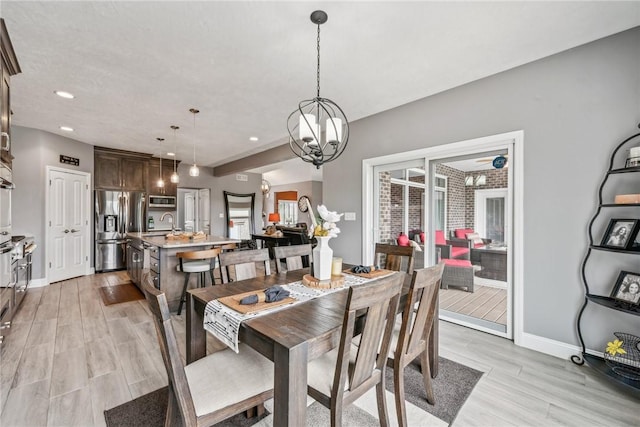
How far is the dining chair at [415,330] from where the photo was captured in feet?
5.01

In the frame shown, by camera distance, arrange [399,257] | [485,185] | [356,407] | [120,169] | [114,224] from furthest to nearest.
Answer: [120,169] < [114,224] < [485,185] < [399,257] < [356,407]

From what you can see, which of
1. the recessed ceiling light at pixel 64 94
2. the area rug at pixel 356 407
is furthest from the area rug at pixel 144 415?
the recessed ceiling light at pixel 64 94

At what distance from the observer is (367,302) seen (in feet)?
4.02

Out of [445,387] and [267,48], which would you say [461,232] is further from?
[267,48]

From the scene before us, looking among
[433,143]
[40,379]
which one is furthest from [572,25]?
[40,379]

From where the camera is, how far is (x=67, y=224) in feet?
17.0

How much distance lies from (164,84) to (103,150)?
4.11 m

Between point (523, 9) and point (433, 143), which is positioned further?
point (433, 143)

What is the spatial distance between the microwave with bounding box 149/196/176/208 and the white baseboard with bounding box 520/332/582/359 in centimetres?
733

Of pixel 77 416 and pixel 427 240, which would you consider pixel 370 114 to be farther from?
pixel 77 416

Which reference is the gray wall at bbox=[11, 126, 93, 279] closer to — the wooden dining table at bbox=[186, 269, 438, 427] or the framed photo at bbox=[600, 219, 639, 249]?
the wooden dining table at bbox=[186, 269, 438, 427]

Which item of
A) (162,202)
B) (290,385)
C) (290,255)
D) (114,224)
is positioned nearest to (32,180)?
(114,224)

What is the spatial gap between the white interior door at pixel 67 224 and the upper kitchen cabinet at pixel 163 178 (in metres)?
1.28

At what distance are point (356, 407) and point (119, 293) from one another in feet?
13.9
